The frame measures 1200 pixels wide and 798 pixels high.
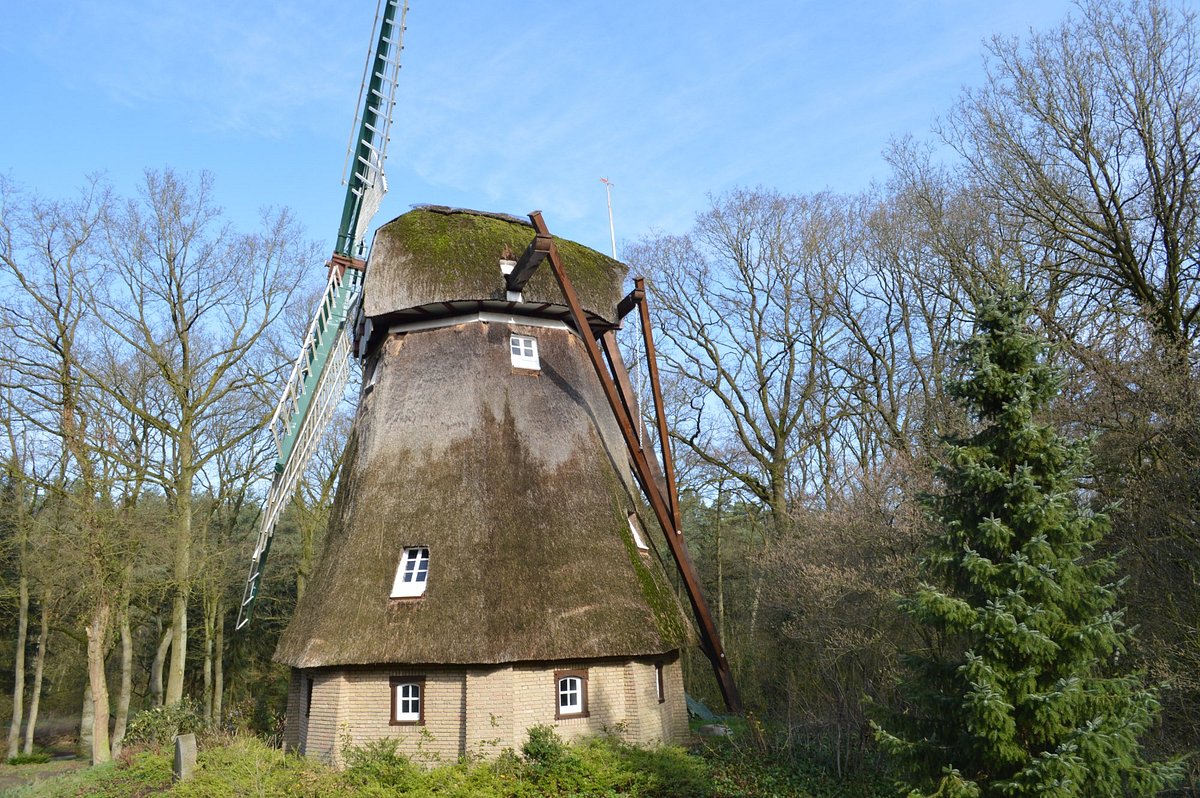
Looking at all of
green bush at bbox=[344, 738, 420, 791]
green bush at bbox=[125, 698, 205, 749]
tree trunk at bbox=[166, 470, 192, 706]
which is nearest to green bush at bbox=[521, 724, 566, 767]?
green bush at bbox=[344, 738, 420, 791]

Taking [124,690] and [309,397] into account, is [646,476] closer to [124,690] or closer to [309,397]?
[309,397]

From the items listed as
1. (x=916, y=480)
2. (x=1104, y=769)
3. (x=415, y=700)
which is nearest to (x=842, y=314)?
(x=916, y=480)

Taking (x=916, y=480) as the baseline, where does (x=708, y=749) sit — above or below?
below

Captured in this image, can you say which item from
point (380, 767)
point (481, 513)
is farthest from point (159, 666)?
point (481, 513)

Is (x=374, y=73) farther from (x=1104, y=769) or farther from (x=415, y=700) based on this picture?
(x=1104, y=769)

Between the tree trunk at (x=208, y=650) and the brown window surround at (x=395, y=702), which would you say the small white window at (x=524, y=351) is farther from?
the tree trunk at (x=208, y=650)

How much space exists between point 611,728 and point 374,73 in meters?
13.9

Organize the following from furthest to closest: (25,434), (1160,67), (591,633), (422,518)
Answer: (25,434)
(1160,67)
(422,518)
(591,633)

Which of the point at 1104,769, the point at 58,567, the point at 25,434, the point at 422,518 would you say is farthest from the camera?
the point at 25,434

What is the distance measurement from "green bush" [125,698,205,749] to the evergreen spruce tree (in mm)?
17079

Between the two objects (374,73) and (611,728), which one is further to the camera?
(374,73)

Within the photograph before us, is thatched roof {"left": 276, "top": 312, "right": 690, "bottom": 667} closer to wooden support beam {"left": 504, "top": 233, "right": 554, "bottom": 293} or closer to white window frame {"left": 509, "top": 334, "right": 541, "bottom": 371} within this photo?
white window frame {"left": 509, "top": 334, "right": 541, "bottom": 371}

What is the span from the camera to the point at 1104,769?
25.8 ft

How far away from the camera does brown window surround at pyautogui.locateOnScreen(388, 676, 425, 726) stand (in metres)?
14.1
